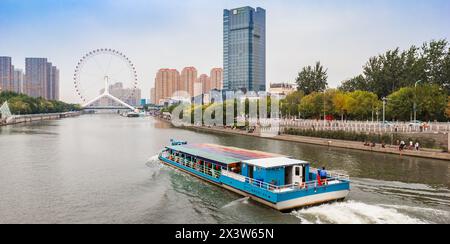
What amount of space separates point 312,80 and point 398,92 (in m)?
33.3

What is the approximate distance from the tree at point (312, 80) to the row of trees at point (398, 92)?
23.7 ft

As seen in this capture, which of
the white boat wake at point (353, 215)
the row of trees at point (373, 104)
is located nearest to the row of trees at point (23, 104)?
the row of trees at point (373, 104)

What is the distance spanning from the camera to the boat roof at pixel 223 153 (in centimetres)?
2630

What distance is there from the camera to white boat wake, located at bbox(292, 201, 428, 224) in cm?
1845

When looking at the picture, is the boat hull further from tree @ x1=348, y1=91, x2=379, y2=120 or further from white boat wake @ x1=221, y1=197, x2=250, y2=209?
tree @ x1=348, y1=91, x2=379, y2=120

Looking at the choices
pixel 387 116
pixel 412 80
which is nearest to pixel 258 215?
pixel 387 116

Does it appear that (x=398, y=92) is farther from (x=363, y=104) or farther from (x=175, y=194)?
(x=175, y=194)

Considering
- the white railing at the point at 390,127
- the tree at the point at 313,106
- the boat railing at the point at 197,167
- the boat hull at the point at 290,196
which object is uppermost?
the tree at the point at 313,106

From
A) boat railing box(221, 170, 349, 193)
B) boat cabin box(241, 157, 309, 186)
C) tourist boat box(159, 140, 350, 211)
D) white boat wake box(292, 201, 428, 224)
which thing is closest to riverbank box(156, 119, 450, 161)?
tourist boat box(159, 140, 350, 211)

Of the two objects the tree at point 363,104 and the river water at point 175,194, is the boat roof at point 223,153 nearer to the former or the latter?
the river water at point 175,194

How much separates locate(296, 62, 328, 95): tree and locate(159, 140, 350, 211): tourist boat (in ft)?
206

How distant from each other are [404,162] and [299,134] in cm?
2455

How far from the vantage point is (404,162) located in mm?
35031
